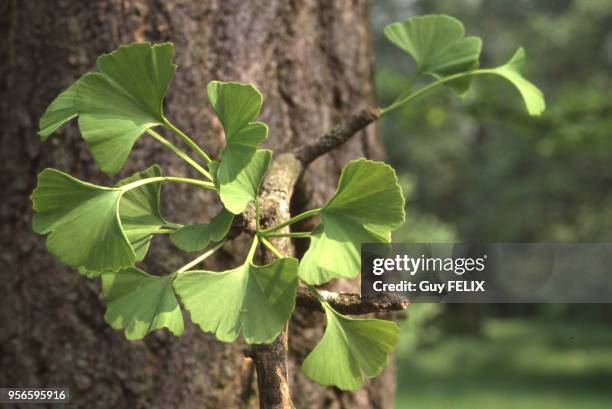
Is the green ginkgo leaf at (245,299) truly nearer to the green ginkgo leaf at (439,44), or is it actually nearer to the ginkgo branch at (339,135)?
the ginkgo branch at (339,135)

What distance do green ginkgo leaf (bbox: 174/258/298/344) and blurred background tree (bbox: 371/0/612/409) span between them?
868 cm

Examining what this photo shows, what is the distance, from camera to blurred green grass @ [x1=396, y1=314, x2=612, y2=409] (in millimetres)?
9844

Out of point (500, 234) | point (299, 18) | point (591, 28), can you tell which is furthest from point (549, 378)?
point (299, 18)

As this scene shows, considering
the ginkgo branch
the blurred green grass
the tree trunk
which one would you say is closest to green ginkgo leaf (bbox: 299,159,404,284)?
the ginkgo branch

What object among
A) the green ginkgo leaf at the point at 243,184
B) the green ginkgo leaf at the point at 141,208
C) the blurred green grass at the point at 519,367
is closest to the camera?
the green ginkgo leaf at the point at 243,184

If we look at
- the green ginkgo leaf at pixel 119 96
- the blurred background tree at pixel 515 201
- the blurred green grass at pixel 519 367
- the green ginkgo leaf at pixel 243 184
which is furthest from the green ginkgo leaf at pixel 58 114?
the blurred background tree at pixel 515 201

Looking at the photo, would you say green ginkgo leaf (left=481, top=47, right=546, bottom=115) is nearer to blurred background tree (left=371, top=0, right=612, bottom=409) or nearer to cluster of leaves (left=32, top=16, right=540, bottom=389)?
cluster of leaves (left=32, top=16, right=540, bottom=389)

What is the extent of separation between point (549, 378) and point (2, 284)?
37.2ft

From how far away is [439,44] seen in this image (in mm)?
866

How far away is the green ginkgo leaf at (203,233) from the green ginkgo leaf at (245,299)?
0.04m

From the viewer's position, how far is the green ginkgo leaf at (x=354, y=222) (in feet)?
1.85

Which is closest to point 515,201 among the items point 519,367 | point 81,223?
point 519,367

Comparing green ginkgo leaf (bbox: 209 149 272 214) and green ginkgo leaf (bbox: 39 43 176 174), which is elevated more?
green ginkgo leaf (bbox: 39 43 176 174)

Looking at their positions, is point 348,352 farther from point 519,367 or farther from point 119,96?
point 519,367
